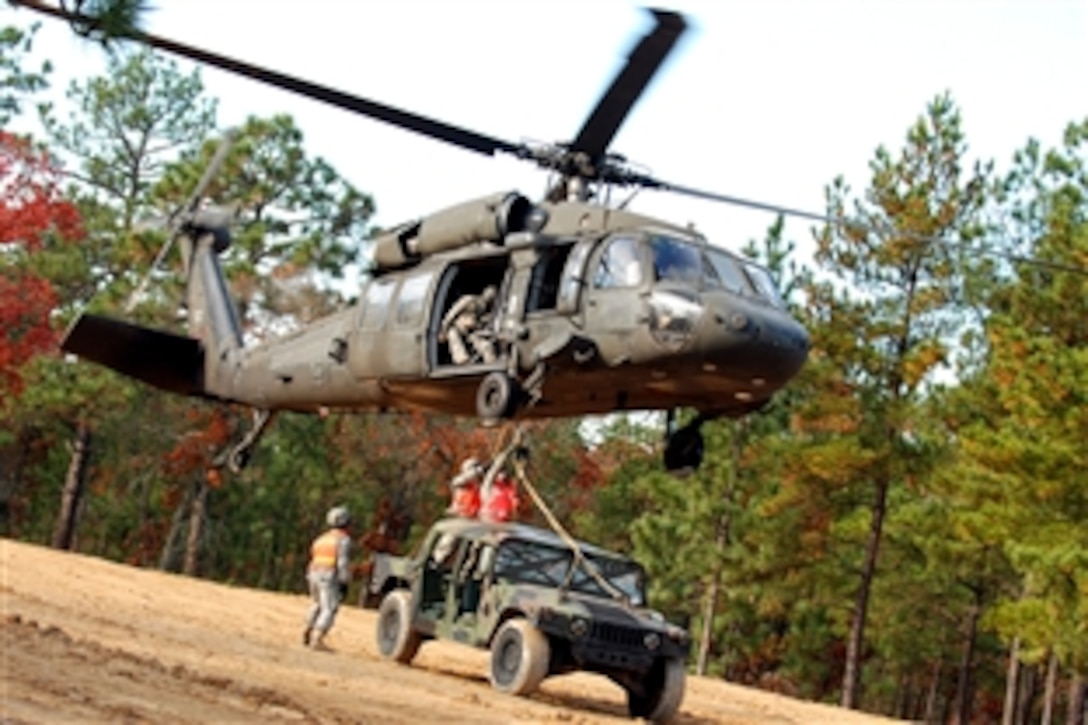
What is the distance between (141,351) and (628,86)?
28.0 feet

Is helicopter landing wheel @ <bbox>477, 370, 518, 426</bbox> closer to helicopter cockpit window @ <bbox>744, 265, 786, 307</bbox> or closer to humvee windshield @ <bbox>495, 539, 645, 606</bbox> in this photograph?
humvee windshield @ <bbox>495, 539, 645, 606</bbox>

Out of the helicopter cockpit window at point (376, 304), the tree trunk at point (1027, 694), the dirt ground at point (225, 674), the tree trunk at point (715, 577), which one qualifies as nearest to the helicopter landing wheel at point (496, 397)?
the helicopter cockpit window at point (376, 304)

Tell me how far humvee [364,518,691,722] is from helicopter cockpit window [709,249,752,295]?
3.11 m

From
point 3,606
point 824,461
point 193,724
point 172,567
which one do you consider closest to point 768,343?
point 193,724

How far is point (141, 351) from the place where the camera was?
18.2 metres

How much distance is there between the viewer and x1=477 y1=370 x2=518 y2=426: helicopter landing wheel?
13.0 metres

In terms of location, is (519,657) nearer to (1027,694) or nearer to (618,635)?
(618,635)

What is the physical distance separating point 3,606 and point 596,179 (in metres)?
7.08

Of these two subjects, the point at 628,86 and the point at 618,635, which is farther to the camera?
the point at 618,635

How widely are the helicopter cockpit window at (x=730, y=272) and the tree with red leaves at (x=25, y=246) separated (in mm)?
27077

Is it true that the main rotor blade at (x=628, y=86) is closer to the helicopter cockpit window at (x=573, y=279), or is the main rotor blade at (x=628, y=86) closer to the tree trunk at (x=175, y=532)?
the helicopter cockpit window at (x=573, y=279)

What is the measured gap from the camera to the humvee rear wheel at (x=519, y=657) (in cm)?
1331

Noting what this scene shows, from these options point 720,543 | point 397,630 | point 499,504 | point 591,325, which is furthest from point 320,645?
point 720,543

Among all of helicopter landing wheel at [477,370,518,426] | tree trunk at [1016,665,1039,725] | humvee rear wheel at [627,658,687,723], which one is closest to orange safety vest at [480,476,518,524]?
helicopter landing wheel at [477,370,518,426]
